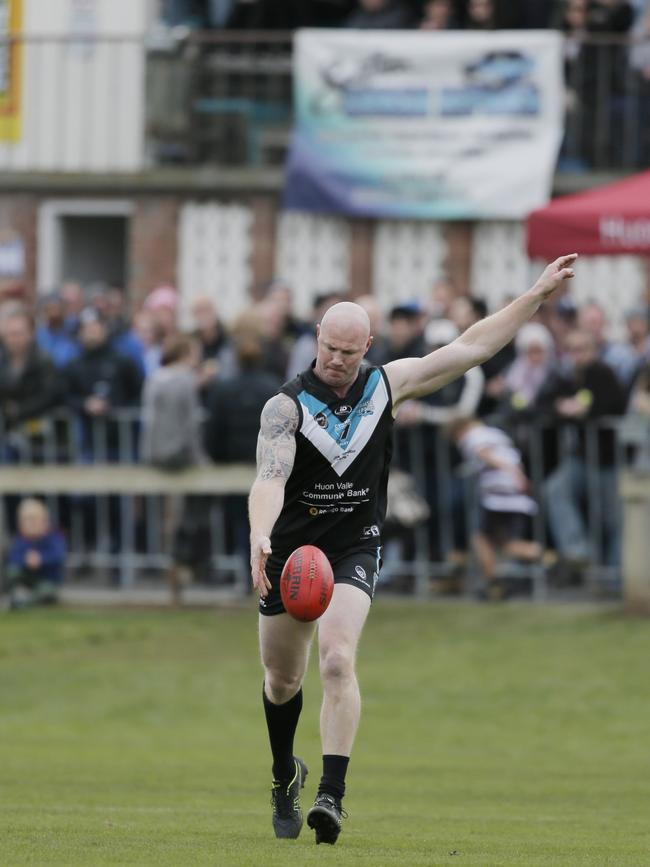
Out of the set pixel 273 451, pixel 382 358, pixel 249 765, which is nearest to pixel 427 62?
pixel 382 358

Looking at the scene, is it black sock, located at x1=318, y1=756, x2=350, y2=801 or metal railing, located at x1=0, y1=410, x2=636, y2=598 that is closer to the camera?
black sock, located at x1=318, y1=756, x2=350, y2=801

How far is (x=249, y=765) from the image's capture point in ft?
42.4

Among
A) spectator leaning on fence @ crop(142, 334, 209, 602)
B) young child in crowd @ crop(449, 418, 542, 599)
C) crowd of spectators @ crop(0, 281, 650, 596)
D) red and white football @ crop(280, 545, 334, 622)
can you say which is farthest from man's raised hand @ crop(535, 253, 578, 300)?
spectator leaning on fence @ crop(142, 334, 209, 602)

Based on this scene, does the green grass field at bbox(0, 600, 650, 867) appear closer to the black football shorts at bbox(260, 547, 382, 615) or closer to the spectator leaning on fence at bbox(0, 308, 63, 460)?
the black football shorts at bbox(260, 547, 382, 615)

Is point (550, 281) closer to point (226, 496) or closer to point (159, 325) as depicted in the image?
point (226, 496)

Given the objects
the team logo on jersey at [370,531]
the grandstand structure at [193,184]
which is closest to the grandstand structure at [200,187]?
the grandstand structure at [193,184]

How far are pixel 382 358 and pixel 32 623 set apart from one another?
3.81 metres

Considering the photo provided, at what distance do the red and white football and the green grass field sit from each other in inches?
38.7

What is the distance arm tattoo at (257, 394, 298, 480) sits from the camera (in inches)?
342

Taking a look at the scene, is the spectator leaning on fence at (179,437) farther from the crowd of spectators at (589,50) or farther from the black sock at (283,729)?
the black sock at (283,729)

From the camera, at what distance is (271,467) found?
8.68 m

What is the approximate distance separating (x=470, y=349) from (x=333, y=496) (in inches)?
35.9

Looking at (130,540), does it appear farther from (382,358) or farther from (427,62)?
(427,62)

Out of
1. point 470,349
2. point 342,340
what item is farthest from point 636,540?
point 342,340
